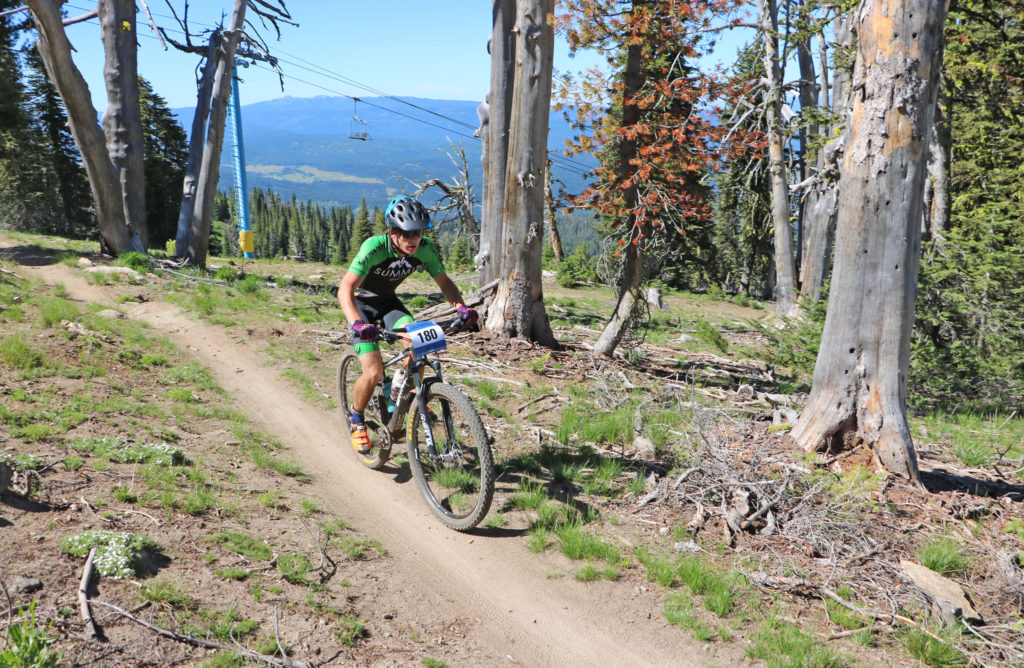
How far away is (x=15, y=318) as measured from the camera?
29.8ft

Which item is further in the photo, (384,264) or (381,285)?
(381,285)

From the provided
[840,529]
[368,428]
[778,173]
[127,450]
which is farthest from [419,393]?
[778,173]

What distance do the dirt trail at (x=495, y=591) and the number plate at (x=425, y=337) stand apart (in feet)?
5.27

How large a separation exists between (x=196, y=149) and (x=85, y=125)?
3.56 metres

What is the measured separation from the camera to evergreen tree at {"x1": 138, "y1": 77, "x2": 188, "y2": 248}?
42.2 m

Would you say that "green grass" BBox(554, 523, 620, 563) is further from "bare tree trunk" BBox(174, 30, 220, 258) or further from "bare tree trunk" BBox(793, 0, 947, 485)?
"bare tree trunk" BBox(174, 30, 220, 258)

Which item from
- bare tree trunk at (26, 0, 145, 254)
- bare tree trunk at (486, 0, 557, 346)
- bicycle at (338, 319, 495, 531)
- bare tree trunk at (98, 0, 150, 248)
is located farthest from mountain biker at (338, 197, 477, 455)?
bare tree trunk at (98, 0, 150, 248)

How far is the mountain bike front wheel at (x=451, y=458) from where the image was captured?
5.23m

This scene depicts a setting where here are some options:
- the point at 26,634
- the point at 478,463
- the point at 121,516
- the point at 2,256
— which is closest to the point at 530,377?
the point at 478,463

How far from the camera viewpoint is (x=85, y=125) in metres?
15.6

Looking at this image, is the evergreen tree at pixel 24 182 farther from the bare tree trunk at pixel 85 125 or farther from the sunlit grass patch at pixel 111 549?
the sunlit grass patch at pixel 111 549

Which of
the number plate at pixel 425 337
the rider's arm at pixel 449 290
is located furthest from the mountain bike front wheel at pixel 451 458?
the rider's arm at pixel 449 290

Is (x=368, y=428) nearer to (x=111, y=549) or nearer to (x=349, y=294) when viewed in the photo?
(x=349, y=294)

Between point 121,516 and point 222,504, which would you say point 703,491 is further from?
point 121,516
